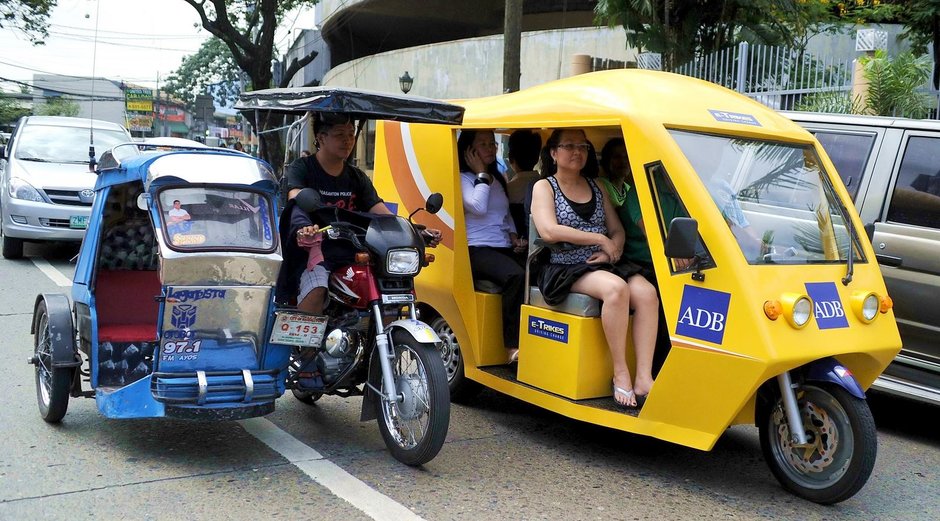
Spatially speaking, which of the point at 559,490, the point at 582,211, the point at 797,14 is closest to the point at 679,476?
the point at 559,490

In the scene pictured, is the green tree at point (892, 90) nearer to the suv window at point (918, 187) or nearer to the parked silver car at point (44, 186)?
the suv window at point (918, 187)

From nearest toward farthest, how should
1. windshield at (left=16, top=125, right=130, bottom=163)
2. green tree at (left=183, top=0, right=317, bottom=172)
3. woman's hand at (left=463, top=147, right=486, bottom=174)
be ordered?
woman's hand at (left=463, top=147, right=486, bottom=174) < windshield at (left=16, top=125, right=130, bottom=163) < green tree at (left=183, top=0, right=317, bottom=172)

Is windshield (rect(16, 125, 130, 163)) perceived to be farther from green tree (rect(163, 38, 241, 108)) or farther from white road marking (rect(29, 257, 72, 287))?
green tree (rect(163, 38, 241, 108))

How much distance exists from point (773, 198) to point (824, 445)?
4.34ft

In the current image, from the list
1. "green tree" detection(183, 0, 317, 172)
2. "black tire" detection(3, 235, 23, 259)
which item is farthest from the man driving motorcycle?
"green tree" detection(183, 0, 317, 172)

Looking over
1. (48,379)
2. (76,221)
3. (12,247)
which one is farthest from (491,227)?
(12,247)

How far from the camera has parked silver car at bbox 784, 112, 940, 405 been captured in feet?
19.4

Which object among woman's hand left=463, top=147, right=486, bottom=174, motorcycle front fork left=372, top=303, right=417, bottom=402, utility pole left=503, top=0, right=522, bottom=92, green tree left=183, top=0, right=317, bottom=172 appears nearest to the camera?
motorcycle front fork left=372, top=303, right=417, bottom=402

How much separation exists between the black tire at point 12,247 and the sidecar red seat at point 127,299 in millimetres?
7356

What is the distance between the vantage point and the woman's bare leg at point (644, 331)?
519cm

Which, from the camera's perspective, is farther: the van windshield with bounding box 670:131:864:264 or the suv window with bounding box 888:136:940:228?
the suv window with bounding box 888:136:940:228

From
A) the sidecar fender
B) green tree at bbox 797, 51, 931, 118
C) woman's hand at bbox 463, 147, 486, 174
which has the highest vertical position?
green tree at bbox 797, 51, 931, 118

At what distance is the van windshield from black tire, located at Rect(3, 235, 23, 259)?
413 inches

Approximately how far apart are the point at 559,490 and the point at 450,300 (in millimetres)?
1888
